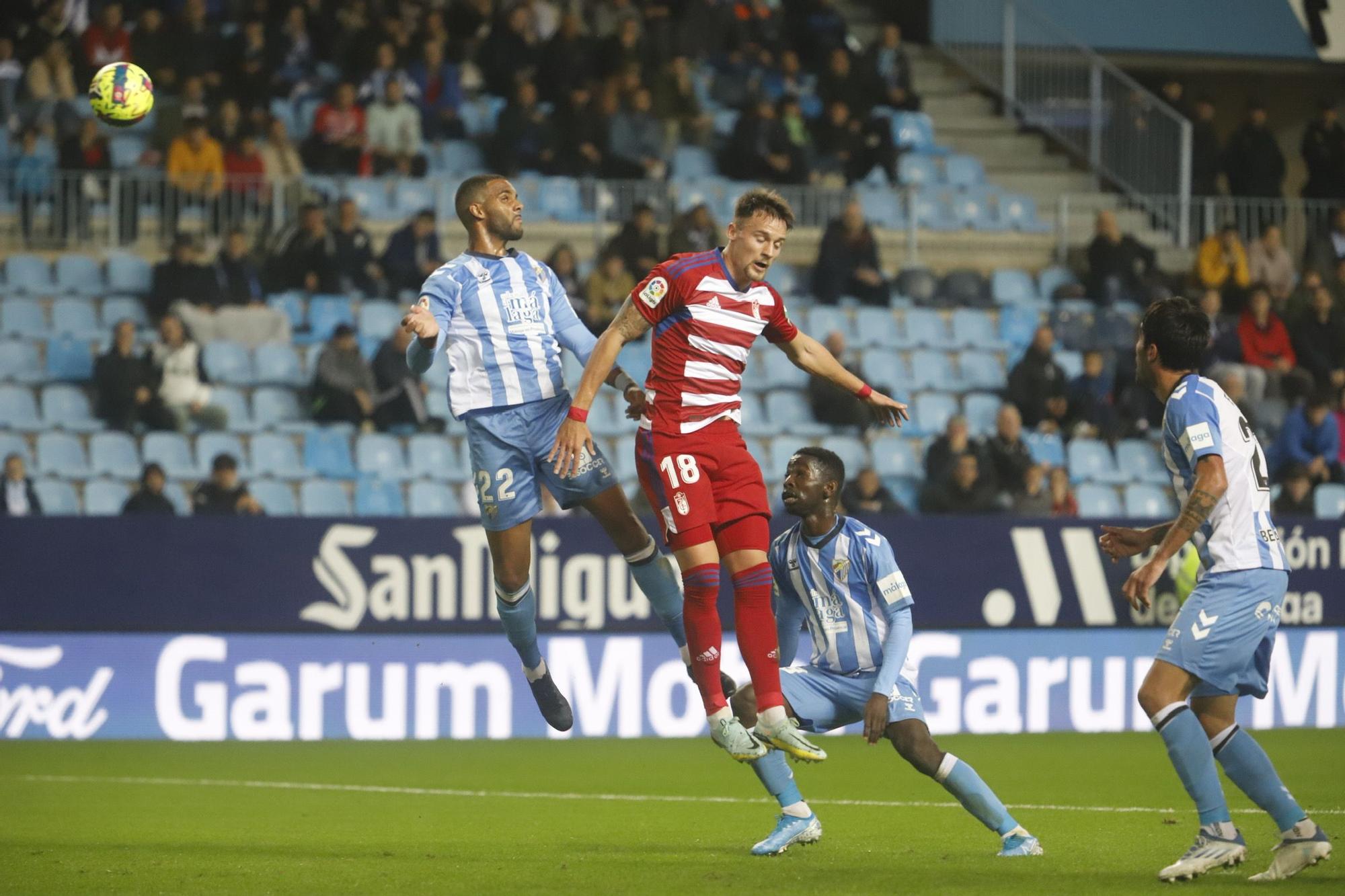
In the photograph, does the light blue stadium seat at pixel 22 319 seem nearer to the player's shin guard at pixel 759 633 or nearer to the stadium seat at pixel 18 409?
the stadium seat at pixel 18 409

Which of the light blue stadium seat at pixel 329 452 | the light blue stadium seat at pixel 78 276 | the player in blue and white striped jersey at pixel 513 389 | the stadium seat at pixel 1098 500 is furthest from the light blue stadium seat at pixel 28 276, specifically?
the stadium seat at pixel 1098 500

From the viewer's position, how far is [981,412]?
1563 cm

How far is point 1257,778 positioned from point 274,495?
8.66 meters

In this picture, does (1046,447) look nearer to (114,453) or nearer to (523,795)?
(523,795)

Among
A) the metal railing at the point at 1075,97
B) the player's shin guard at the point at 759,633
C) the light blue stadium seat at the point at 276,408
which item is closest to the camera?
the player's shin guard at the point at 759,633

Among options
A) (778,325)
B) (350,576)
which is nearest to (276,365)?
(350,576)

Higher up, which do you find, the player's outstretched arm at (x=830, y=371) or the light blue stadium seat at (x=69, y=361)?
the light blue stadium seat at (x=69, y=361)

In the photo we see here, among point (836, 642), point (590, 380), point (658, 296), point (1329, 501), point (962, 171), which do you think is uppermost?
point (962, 171)

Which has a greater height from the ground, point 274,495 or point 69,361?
point 69,361

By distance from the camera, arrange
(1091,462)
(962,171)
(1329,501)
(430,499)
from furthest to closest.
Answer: (962,171), (1091,462), (1329,501), (430,499)

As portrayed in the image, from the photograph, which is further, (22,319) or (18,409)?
(22,319)

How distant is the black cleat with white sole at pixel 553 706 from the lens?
7855mm

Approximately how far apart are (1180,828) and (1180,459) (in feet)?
7.62

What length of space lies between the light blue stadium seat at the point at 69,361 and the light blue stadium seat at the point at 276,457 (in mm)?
1525
